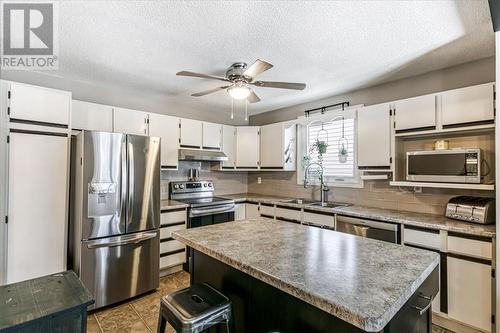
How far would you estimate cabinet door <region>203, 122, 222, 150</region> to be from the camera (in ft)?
13.7

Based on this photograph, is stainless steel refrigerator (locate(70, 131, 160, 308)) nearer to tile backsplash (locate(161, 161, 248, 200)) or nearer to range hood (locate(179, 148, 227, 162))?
range hood (locate(179, 148, 227, 162))

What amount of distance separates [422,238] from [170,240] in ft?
9.42

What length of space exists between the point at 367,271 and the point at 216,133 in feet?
11.5

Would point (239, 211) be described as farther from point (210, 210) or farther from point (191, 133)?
point (191, 133)

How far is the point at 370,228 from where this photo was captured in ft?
8.82

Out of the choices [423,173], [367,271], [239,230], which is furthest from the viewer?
[423,173]

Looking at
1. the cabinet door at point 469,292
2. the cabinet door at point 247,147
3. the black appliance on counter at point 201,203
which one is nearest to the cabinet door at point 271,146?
the cabinet door at point 247,147

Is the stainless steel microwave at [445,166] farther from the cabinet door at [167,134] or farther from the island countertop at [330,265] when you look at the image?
the cabinet door at [167,134]

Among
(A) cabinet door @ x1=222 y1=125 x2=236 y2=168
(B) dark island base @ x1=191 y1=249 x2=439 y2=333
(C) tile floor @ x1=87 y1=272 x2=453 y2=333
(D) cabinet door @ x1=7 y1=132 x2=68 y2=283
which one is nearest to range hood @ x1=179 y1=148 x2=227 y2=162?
(A) cabinet door @ x1=222 y1=125 x2=236 y2=168

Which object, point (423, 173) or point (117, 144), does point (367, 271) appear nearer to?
point (423, 173)

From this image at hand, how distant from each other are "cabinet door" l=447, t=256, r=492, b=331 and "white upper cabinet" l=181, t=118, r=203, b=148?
11.2 ft

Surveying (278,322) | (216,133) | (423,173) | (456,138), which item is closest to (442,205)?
(423,173)

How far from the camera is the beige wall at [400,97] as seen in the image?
2.60m

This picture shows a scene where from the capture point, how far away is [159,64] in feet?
8.91
